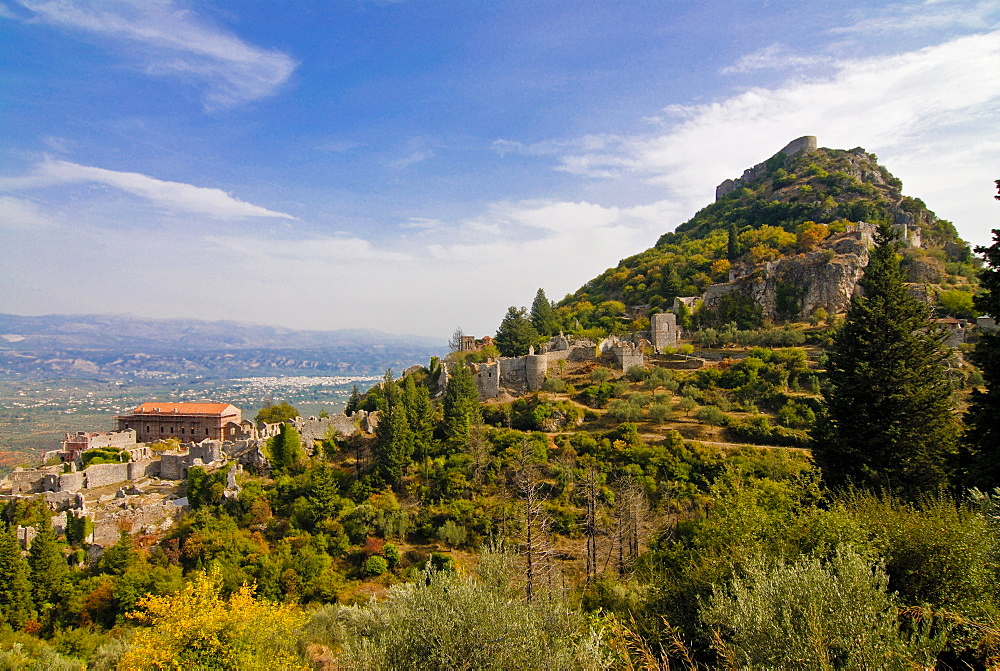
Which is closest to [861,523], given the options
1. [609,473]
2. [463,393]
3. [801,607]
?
[801,607]

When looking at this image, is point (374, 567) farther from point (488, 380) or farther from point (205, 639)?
point (488, 380)

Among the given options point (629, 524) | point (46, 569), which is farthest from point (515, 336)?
point (46, 569)

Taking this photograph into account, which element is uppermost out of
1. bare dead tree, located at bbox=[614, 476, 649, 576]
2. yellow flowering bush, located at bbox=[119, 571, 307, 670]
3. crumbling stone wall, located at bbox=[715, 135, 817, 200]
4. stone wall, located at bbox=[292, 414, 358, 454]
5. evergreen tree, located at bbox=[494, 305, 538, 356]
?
crumbling stone wall, located at bbox=[715, 135, 817, 200]

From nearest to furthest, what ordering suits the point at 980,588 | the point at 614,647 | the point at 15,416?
the point at 980,588, the point at 614,647, the point at 15,416

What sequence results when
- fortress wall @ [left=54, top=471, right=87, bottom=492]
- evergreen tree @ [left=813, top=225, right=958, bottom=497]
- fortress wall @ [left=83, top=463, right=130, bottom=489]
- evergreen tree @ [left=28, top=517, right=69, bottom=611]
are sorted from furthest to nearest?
fortress wall @ [left=83, top=463, right=130, bottom=489]
fortress wall @ [left=54, top=471, right=87, bottom=492]
evergreen tree @ [left=28, top=517, right=69, bottom=611]
evergreen tree @ [left=813, top=225, right=958, bottom=497]

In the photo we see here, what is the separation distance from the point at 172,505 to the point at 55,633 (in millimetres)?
7997

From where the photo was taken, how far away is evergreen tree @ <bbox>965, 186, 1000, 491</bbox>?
36.1 feet

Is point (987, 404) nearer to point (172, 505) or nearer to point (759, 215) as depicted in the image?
point (172, 505)

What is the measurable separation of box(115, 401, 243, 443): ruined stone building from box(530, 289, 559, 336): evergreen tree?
26.8m

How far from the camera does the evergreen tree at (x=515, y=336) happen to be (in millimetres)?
42562

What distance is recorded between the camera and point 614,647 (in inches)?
332

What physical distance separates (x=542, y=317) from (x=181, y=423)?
31.7 m

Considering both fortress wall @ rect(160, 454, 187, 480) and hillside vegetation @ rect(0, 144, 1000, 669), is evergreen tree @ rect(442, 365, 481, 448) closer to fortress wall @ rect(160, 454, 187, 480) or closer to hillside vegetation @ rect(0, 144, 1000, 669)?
hillside vegetation @ rect(0, 144, 1000, 669)

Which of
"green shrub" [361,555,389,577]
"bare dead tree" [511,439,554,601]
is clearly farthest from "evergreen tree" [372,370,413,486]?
"bare dead tree" [511,439,554,601]
